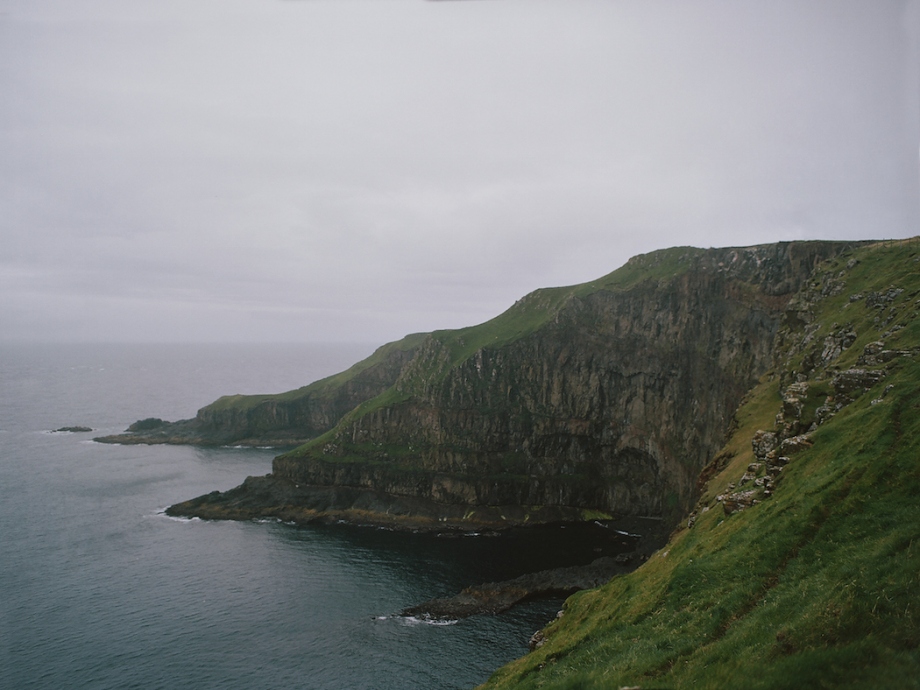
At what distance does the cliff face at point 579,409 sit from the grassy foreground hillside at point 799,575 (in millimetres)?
63080

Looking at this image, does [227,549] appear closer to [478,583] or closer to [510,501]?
[478,583]

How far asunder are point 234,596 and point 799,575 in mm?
77192

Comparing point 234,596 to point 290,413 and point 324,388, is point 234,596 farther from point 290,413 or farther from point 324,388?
point 324,388

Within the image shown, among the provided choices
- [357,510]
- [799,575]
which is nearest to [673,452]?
[357,510]

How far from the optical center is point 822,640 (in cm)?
1415

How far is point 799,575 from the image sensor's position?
62.8 feet

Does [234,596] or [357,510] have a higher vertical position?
[357,510]

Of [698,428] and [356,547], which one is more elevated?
[698,428]

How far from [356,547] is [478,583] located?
27.4m

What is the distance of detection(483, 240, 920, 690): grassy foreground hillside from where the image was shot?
547 inches

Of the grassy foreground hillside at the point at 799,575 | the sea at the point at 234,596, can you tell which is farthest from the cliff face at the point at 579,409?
the grassy foreground hillside at the point at 799,575

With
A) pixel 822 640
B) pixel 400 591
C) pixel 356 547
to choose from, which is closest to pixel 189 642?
pixel 400 591

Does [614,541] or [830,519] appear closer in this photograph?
[830,519]

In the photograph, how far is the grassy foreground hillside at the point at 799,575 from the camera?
13.9 m
